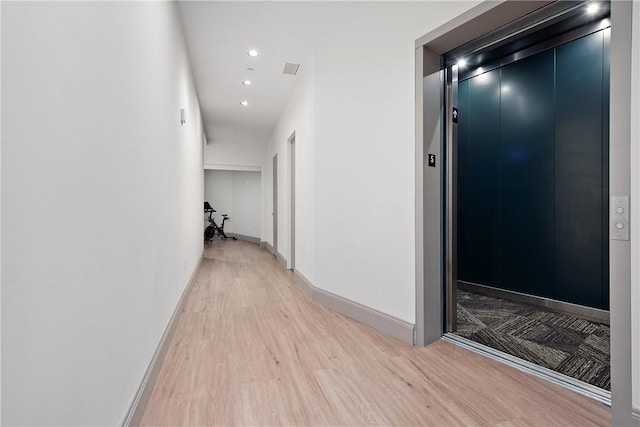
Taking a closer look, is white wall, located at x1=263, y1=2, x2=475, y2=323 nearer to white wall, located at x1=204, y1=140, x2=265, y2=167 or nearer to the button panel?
the button panel

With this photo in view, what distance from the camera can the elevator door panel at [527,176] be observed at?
3.02 metres

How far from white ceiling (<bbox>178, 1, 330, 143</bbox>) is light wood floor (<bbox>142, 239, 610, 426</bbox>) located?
281 cm

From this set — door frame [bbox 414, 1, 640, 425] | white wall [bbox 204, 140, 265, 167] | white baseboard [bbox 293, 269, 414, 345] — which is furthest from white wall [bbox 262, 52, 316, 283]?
white wall [bbox 204, 140, 265, 167]

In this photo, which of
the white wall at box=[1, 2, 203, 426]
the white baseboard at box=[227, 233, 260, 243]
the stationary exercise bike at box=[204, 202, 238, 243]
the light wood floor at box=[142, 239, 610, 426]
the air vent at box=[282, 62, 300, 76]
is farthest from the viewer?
the stationary exercise bike at box=[204, 202, 238, 243]

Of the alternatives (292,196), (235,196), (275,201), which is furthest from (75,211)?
(235,196)

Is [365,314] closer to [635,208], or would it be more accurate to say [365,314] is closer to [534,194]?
[635,208]

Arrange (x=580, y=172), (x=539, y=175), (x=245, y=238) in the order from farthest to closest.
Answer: (x=245, y=238), (x=539, y=175), (x=580, y=172)

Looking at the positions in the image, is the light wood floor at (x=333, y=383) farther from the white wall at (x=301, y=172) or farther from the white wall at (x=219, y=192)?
the white wall at (x=219, y=192)

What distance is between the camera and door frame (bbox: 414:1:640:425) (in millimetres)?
1327

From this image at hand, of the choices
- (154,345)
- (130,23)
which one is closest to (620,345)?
(154,345)

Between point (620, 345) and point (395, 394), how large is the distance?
104 centimetres

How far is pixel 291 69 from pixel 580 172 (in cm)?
334

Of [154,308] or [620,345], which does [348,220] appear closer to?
[154,308]

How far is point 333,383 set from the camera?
5.72ft
